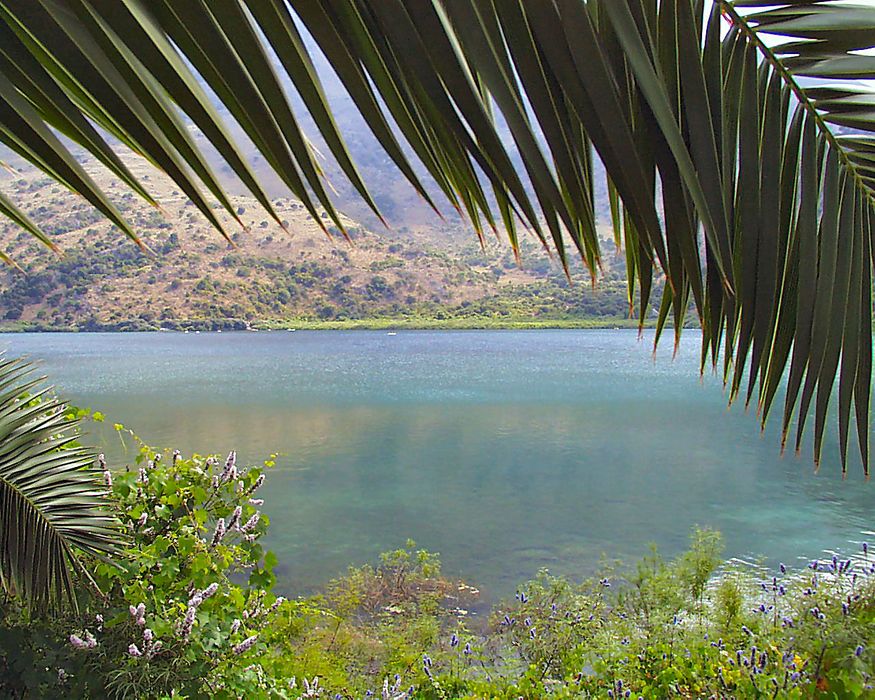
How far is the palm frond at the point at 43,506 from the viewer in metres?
1.62

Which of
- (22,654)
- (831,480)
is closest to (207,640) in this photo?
(22,654)

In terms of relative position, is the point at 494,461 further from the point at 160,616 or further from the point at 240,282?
the point at 240,282

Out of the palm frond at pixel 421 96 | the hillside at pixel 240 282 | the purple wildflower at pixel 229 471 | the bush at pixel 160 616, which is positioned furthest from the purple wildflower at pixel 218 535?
the hillside at pixel 240 282

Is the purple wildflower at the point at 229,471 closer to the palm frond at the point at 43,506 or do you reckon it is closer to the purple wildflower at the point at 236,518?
the purple wildflower at the point at 236,518

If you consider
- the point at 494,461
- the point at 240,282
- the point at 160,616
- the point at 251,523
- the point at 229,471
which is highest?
the point at 229,471

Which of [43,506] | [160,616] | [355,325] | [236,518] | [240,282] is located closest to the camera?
[43,506]

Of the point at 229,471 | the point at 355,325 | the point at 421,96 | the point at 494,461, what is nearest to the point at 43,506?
the point at 229,471

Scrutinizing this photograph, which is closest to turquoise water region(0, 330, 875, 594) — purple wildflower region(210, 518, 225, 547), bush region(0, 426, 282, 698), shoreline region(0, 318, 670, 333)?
bush region(0, 426, 282, 698)

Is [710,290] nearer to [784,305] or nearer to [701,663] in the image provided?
[784,305]

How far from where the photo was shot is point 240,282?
5981 centimetres

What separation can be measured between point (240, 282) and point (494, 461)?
49.1m

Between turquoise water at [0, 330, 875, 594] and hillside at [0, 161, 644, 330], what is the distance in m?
25.0

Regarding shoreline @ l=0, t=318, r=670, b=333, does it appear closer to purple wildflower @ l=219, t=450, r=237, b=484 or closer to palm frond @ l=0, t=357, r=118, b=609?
purple wildflower @ l=219, t=450, r=237, b=484

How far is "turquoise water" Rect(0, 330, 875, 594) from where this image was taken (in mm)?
9562
